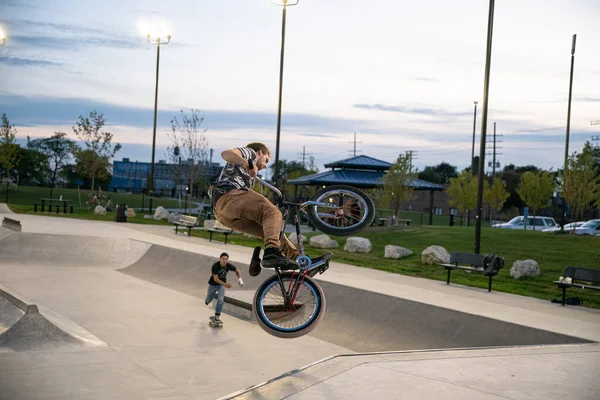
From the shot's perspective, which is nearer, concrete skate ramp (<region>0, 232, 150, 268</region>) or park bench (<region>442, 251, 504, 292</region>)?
park bench (<region>442, 251, 504, 292</region>)

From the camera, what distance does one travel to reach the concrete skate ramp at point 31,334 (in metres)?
12.6

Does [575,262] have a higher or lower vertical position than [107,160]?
lower

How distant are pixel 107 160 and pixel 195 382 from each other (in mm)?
46670

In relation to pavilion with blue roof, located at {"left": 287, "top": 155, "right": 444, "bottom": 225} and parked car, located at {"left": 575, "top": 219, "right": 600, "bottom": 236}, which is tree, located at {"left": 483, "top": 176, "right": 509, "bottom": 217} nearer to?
pavilion with blue roof, located at {"left": 287, "top": 155, "right": 444, "bottom": 225}

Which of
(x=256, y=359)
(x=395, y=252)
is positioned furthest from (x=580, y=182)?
(x=256, y=359)

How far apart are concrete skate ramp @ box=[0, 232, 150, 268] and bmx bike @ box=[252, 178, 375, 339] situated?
19.8 m

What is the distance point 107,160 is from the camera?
55594 millimetres

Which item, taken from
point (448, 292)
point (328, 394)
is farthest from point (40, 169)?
point (328, 394)

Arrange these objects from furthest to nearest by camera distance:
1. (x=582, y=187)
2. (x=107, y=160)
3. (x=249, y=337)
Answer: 1. (x=107, y=160)
2. (x=582, y=187)
3. (x=249, y=337)

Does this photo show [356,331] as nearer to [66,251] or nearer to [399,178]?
[66,251]

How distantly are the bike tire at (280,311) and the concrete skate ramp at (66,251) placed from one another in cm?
1978

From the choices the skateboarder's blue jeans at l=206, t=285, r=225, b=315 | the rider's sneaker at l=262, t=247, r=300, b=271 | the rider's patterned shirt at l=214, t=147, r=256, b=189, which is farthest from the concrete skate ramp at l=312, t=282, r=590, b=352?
the rider's patterned shirt at l=214, t=147, r=256, b=189

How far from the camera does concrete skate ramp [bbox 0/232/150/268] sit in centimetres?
2670

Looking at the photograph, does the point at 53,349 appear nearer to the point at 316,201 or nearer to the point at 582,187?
the point at 316,201
